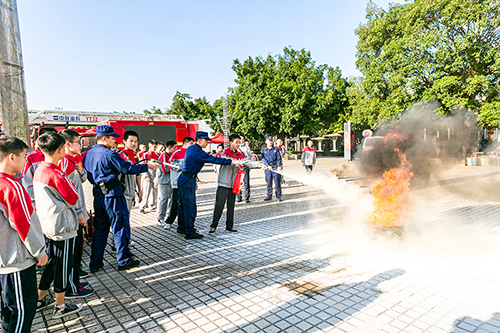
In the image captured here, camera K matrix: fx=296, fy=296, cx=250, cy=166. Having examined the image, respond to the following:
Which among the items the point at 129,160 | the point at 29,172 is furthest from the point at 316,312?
the point at 129,160

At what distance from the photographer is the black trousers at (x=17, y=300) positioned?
245 cm

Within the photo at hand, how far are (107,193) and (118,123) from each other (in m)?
15.8

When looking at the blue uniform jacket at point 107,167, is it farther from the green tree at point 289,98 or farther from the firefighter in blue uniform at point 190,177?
the green tree at point 289,98

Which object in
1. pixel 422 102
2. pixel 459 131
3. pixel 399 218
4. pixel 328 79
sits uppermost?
pixel 328 79

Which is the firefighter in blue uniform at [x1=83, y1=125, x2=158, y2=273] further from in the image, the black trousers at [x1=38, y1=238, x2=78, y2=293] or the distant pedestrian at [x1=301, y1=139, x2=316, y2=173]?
the distant pedestrian at [x1=301, y1=139, x2=316, y2=173]

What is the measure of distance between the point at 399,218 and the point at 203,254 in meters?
3.57

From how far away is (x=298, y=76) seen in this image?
114 ft

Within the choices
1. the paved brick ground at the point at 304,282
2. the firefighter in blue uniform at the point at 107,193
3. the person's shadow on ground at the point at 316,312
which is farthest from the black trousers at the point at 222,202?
the person's shadow on ground at the point at 316,312

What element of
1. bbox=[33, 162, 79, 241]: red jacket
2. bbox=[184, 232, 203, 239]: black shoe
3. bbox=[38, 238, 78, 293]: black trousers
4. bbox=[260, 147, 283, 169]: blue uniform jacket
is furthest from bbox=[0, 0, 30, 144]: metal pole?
bbox=[260, 147, 283, 169]: blue uniform jacket

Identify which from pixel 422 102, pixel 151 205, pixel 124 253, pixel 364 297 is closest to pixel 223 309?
pixel 364 297

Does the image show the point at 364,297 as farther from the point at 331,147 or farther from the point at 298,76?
the point at 331,147

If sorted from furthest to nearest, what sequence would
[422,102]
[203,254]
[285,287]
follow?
[422,102] → [203,254] → [285,287]

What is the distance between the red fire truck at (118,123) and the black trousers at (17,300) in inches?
554

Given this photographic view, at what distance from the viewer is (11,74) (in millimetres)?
4180
